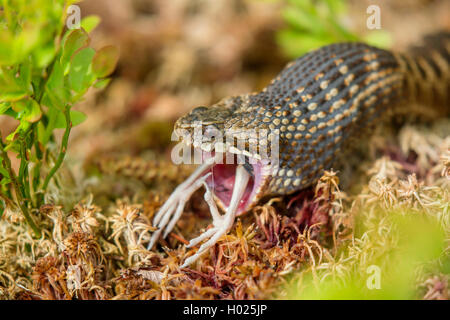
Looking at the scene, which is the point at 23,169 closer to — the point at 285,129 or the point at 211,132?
the point at 211,132

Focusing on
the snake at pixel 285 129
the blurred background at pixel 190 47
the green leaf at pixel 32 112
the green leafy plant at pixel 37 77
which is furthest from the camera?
the blurred background at pixel 190 47

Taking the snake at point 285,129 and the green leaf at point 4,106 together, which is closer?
the green leaf at point 4,106

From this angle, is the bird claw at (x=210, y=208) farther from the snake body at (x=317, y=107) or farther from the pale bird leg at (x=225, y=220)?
the snake body at (x=317, y=107)

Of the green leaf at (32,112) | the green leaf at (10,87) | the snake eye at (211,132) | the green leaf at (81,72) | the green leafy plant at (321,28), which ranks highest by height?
the green leafy plant at (321,28)

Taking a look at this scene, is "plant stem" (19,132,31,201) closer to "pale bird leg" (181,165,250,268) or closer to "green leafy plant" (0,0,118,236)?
"green leafy plant" (0,0,118,236)

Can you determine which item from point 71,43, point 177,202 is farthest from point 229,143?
point 71,43

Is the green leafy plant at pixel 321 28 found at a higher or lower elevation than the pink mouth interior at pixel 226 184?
higher

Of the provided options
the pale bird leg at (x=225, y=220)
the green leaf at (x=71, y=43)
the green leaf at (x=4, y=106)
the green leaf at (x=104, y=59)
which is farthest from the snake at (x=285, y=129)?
the green leaf at (x=4, y=106)
